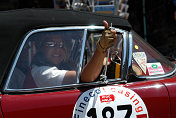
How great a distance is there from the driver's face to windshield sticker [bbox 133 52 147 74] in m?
0.66

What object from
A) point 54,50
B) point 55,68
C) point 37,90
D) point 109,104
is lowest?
point 109,104

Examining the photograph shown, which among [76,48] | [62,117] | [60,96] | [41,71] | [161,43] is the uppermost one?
[76,48]

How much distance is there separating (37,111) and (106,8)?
3998 mm

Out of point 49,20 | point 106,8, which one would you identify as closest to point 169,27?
point 106,8

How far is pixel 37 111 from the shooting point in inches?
73.4

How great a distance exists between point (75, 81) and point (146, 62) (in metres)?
0.71

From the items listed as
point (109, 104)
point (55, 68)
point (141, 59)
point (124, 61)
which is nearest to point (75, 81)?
point (55, 68)

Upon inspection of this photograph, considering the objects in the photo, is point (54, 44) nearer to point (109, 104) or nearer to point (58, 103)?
point (58, 103)

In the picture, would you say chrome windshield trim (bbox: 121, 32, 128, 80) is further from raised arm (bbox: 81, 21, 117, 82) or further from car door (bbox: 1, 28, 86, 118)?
car door (bbox: 1, 28, 86, 118)

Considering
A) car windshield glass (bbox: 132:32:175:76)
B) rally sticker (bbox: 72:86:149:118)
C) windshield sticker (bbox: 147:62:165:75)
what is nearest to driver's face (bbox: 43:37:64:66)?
rally sticker (bbox: 72:86:149:118)

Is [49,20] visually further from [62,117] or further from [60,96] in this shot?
[62,117]

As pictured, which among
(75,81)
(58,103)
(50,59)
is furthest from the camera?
(50,59)

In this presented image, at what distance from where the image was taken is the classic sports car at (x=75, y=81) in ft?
6.25

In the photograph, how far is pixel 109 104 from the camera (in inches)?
77.4
